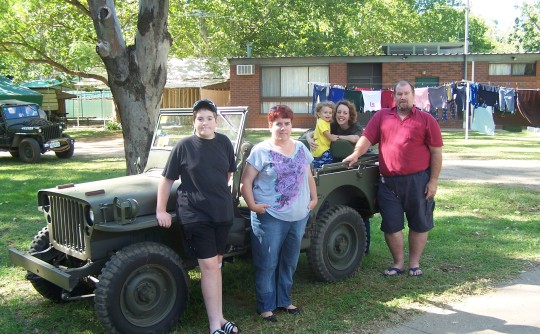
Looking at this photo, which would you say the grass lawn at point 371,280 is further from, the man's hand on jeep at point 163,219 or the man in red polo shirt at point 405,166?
the man's hand on jeep at point 163,219

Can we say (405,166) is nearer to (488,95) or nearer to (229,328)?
(229,328)

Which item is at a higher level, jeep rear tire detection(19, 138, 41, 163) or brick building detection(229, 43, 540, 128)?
brick building detection(229, 43, 540, 128)

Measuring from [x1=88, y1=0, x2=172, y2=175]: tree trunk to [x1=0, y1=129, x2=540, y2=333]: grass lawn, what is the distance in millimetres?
1846

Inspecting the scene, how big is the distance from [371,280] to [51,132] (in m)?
14.1

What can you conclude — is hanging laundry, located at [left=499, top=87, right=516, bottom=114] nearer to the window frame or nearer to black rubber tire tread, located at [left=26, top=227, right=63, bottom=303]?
the window frame

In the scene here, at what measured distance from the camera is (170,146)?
529 centimetres

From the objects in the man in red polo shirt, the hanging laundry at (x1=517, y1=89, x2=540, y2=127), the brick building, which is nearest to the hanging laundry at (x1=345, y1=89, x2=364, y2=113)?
the brick building

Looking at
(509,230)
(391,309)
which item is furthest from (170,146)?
(509,230)

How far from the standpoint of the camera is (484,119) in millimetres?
20781

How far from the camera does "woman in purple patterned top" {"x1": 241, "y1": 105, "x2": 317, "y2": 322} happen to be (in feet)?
14.0

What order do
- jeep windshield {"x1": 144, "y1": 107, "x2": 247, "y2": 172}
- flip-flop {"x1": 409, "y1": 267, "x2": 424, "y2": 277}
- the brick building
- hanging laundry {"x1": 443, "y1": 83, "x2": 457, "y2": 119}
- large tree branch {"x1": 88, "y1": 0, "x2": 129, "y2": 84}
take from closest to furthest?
1. jeep windshield {"x1": 144, "y1": 107, "x2": 247, "y2": 172}
2. flip-flop {"x1": 409, "y1": 267, "x2": 424, "y2": 277}
3. large tree branch {"x1": 88, "y1": 0, "x2": 129, "y2": 84}
4. hanging laundry {"x1": 443, "y1": 83, "x2": 457, "y2": 119}
5. the brick building

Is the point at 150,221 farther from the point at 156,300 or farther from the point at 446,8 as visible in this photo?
the point at 446,8

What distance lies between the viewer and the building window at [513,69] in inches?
1042

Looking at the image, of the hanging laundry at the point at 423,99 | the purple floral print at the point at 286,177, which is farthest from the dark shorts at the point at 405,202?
the hanging laundry at the point at 423,99
